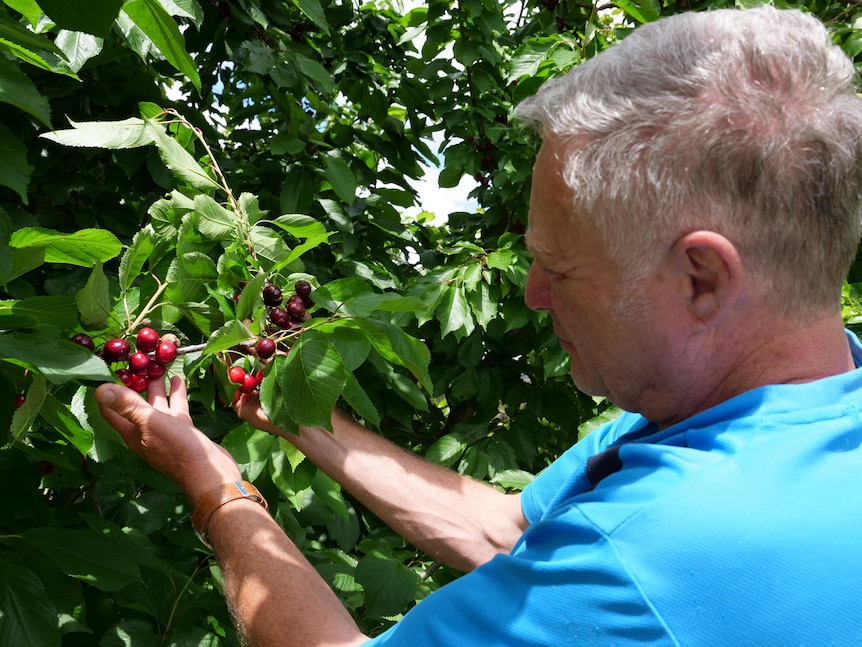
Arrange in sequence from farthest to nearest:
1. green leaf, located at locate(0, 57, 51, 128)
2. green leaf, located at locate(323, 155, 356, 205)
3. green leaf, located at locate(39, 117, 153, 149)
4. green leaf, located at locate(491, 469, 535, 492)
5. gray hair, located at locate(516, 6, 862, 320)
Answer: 1. green leaf, located at locate(323, 155, 356, 205)
2. green leaf, located at locate(491, 469, 535, 492)
3. green leaf, located at locate(39, 117, 153, 149)
4. gray hair, located at locate(516, 6, 862, 320)
5. green leaf, located at locate(0, 57, 51, 128)

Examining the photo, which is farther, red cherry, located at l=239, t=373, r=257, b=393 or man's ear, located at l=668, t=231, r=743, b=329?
red cherry, located at l=239, t=373, r=257, b=393

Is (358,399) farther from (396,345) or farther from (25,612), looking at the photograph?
(25,612)

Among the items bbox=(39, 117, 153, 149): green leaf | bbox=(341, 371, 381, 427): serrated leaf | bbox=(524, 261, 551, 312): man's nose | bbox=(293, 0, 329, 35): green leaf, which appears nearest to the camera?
bbox=(524, 261, 551, 312): man's nose

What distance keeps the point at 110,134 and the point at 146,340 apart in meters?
0.65

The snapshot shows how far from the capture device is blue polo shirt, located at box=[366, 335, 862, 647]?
3.59ft

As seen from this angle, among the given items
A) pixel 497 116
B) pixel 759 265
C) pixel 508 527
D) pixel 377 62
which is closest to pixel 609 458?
pixel 759 265

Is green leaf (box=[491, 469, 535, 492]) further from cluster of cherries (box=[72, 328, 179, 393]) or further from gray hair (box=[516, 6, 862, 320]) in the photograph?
gray hair (box=[516, 6, 862, 320])

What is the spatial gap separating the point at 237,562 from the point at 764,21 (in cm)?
133

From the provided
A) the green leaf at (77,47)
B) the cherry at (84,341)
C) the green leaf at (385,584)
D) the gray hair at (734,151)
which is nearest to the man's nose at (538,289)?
the gray hair at (734,151)

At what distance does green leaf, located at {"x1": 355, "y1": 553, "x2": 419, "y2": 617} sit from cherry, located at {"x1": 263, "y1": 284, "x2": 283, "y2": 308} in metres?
0.83

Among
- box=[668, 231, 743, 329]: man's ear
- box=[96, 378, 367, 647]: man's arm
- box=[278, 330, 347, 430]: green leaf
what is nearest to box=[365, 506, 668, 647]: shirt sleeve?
box=[96, 378, 367, 647]: man's arm

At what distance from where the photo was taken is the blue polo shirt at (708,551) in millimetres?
1093

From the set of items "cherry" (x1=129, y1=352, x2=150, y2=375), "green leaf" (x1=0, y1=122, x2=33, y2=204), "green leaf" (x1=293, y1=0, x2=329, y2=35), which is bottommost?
"cherry" (x1=129, y1=352, x2=150, y2=375)

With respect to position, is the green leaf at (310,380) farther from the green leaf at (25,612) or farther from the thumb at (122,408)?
the green leaf at (25,612)
